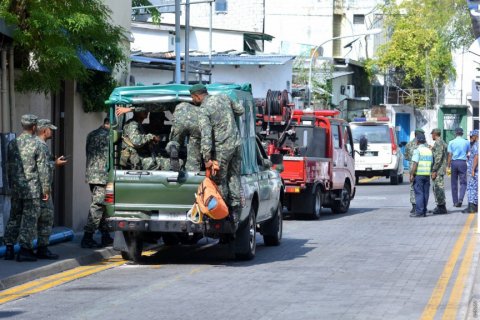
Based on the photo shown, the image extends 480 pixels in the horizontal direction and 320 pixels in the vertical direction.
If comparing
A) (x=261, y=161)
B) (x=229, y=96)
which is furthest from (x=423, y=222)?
(x=229, y=96)

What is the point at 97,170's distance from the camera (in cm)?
1680

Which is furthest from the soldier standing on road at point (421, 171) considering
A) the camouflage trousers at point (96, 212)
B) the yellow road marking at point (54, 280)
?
the yellow road marking at point (54, 280)

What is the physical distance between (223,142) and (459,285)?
3.60 m

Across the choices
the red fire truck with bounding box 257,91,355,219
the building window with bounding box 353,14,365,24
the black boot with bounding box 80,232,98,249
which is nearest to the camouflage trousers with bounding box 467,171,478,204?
the red fire truck with bounding box 257,91,355,219

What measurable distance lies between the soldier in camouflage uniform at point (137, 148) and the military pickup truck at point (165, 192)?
0.35 feet

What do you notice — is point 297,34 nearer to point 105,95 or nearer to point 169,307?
point 105,95

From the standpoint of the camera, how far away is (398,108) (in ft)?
206

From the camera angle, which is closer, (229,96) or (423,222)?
(229,96)

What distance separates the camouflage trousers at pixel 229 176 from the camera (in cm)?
1451

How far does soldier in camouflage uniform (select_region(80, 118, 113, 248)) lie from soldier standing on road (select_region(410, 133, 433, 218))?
968 centimetres

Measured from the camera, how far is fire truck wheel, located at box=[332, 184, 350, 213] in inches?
1037

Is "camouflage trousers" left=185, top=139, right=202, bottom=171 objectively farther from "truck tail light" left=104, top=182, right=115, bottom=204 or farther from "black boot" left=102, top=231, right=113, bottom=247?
"black boot" left=102, top=231, right=113, bottom=247

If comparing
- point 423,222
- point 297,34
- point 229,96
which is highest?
point 297,34

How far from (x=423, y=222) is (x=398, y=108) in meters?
40.0
